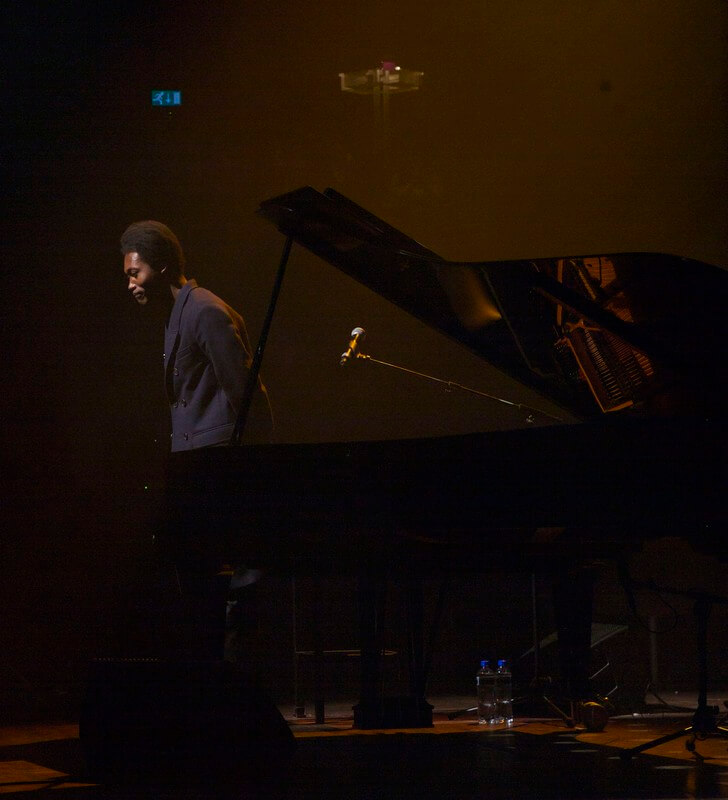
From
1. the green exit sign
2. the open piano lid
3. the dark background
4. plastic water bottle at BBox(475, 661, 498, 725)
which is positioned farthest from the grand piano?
the green exit sign

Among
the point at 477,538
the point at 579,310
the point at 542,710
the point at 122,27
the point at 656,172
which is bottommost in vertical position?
the point at 542,710

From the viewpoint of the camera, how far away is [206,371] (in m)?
4.59

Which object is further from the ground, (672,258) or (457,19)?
(457,19)

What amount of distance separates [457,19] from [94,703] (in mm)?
4025

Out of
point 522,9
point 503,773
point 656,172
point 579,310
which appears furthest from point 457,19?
point 503,773

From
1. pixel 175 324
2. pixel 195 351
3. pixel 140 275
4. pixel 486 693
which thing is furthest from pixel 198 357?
pixel 486 693

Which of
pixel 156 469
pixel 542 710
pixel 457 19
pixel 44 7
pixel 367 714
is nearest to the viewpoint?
pixel 367 714

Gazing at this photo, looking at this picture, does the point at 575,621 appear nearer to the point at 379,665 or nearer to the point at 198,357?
the point at 379,665

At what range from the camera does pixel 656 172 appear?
6.24 metres

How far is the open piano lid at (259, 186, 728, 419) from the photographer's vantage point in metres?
3.14

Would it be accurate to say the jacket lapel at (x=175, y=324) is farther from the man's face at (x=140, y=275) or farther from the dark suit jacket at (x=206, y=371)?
the man's face at (x=140, y=275)

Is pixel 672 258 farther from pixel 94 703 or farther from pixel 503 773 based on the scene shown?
pixel 94 703

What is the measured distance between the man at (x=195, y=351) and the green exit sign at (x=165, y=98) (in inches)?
37.3

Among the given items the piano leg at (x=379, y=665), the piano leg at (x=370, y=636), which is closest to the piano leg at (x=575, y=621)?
the piano leg at (x=379, y=665)
